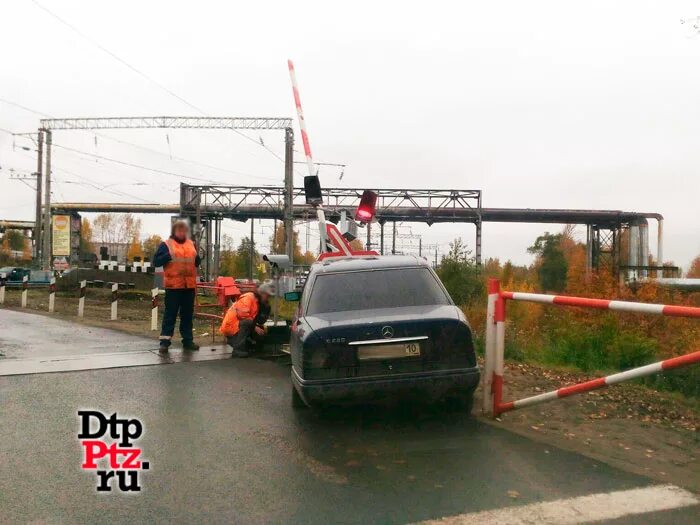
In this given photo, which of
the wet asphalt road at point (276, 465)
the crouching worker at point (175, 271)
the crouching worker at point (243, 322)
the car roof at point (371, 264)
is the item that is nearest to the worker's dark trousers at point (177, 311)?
the crouching worker at point (175, 271)

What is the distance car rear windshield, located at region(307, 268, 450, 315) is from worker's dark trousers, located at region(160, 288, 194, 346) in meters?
Answer: 4.24

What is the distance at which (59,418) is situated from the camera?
20.4 ft

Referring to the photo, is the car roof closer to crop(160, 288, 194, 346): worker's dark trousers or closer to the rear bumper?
the rear bumper

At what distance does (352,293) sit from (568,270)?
60712 millimetres

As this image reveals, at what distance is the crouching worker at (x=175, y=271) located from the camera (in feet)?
33.7

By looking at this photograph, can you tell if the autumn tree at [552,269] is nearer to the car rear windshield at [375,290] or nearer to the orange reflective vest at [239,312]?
the orange reflective vest at [239,312]

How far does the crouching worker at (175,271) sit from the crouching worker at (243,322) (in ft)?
2.67

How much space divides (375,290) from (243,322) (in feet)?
13.7

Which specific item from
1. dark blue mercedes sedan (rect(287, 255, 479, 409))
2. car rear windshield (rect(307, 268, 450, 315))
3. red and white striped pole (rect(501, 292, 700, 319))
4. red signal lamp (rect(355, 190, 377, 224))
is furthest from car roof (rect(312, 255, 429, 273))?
red signal lamp (rect(355, 190, 377, 224))

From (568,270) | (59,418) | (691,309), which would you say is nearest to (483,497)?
(691,309)

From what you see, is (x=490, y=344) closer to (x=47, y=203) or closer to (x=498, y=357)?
(x=498, y=357)

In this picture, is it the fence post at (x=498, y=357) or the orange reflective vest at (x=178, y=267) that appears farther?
the orange reflective vest at (x=178, y=267)

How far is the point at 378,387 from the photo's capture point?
5801 mm

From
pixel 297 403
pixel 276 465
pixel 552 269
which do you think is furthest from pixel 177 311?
pixel 552 269
